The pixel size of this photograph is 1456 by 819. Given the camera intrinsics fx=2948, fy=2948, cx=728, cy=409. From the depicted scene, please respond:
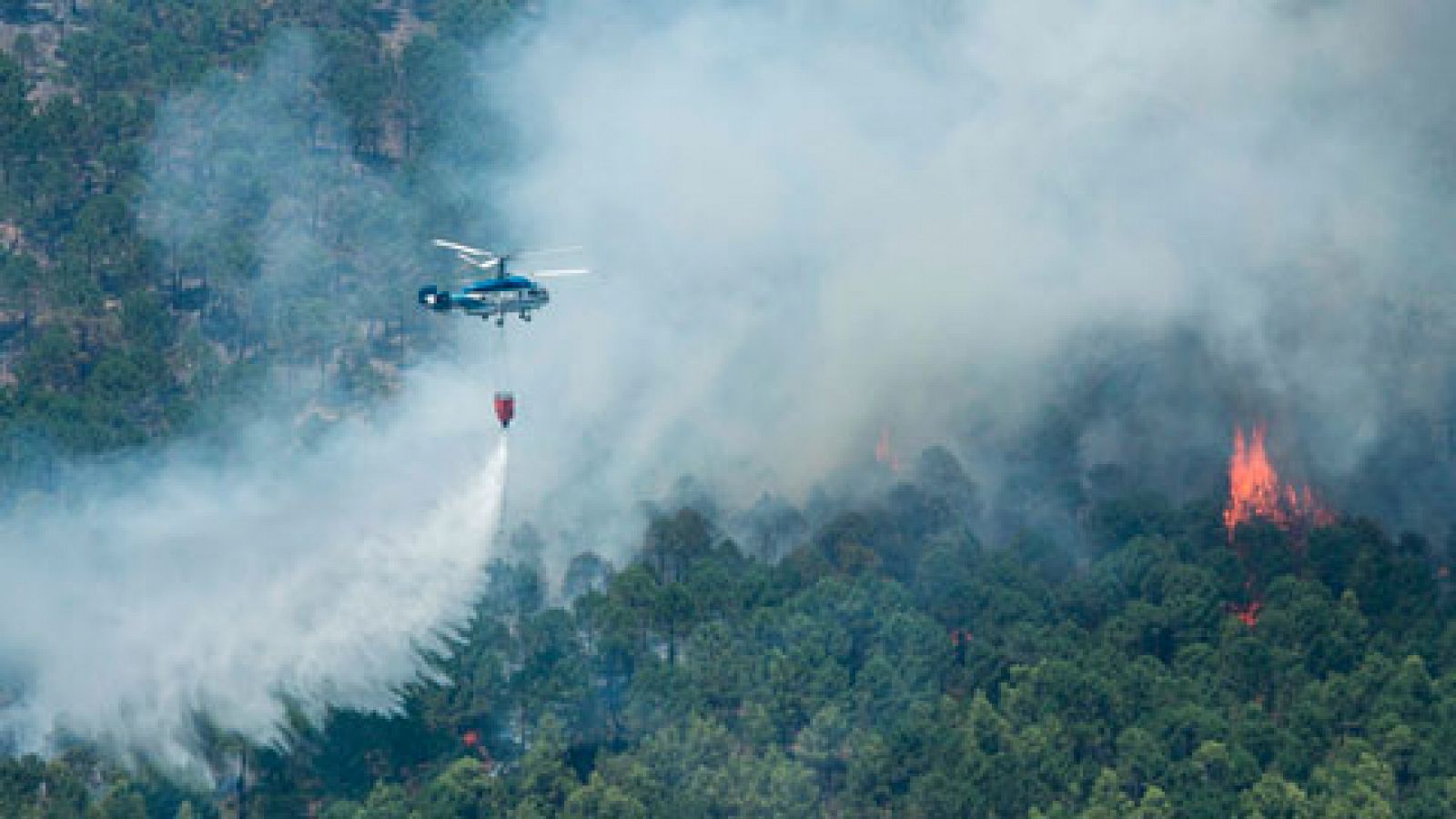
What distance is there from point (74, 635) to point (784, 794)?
32.1 meters

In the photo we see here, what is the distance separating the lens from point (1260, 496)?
181625mm

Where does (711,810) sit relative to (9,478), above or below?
below

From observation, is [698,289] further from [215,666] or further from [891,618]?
[215,666]

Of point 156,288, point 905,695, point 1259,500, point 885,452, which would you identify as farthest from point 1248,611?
point 156,288

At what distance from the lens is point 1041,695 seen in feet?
464

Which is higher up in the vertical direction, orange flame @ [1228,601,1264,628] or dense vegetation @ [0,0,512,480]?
dense vegetation @ [0,0,512,480]

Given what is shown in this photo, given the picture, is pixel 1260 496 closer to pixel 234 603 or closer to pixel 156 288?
pixel 156 288

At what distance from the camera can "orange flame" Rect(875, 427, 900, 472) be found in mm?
183250

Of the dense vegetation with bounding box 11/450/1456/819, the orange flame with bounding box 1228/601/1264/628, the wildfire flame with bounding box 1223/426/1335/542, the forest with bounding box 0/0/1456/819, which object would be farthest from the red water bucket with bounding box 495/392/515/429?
the wildfire flame with bounding box 1223/426/1335/542

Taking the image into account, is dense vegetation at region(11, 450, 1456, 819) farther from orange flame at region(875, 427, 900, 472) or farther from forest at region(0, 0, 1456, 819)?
orange flame at region(875, 427, 900, 472)

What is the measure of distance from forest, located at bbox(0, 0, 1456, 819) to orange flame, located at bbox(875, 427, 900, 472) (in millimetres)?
2480

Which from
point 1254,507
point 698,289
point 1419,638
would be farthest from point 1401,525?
point 698,289

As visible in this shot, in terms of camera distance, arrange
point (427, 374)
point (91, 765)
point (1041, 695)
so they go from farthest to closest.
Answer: point (427, 374) < point (1041, 695) < point (91, 765)

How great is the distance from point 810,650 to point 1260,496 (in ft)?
156
